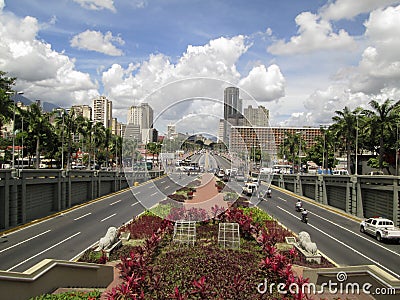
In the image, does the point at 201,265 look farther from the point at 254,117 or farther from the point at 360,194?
the point at 360,194

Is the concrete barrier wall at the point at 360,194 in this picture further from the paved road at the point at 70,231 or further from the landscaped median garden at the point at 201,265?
the paved road at the point at 70,231

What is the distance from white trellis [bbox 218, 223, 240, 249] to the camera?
704 inches

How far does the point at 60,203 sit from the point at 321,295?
28.3 meters

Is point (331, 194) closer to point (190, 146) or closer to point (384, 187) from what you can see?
point (384, 187)

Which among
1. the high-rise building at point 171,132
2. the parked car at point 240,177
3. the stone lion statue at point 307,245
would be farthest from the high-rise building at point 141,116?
the stone lion statue at point 307,245

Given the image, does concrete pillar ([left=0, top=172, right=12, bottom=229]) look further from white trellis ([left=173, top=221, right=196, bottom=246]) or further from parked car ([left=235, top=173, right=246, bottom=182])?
parked car ([left=235, top=173, right=246, bottom=182])

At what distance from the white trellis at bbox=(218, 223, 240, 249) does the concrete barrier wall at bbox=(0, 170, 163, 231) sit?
427 cm

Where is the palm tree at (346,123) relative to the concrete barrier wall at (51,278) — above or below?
above

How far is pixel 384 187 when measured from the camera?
2992cm

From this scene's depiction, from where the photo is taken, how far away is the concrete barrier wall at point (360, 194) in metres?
29.0

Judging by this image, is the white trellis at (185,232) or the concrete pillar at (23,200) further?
the concrete pillar at (23,200)

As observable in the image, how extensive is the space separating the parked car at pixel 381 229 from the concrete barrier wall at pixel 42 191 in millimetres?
15389

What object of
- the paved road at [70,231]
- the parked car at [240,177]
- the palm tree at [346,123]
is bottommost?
the paved road at [70,231]

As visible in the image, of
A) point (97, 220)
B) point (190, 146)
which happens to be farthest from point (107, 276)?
point (97, 220)
